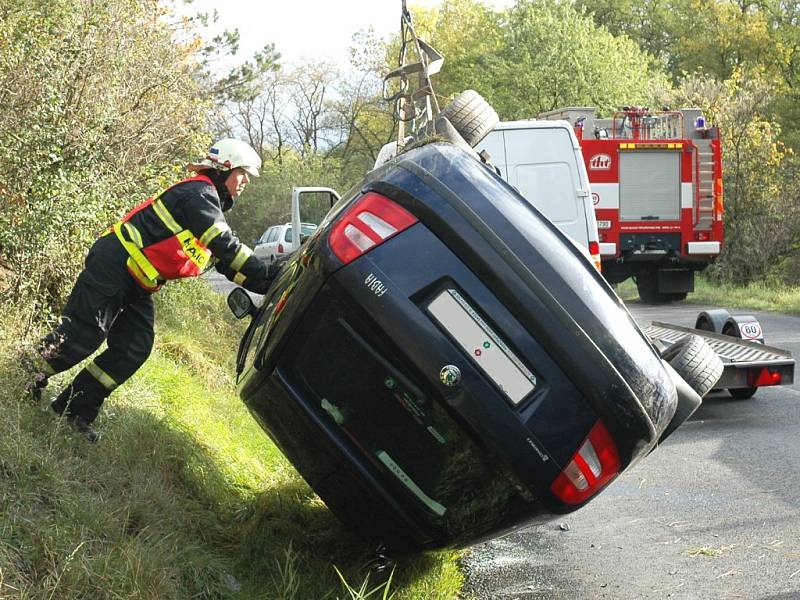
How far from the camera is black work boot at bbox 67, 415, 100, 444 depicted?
16.7ft

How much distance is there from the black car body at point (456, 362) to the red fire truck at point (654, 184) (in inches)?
577

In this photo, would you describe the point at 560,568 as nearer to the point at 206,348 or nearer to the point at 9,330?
the point at 9,330

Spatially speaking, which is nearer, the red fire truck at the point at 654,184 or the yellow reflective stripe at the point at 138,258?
the yellow reflective stripe at the point at 138,258

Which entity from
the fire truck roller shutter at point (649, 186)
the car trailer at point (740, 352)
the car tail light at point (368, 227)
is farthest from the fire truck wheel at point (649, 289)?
the car tail light at point (368, 227)

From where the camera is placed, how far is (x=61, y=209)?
612cm

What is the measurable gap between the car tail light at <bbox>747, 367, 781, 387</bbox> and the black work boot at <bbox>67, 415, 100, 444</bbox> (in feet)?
16.2

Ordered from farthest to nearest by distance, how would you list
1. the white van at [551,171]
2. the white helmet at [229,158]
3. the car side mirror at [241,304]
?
the white van at [551,171]
the white helmet at [229,158]
the car side mirror at [241,304]

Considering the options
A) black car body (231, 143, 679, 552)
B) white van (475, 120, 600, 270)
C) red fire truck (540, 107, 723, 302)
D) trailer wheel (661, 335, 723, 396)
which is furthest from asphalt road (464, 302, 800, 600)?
red fire truck (540, 107, 723, 302)

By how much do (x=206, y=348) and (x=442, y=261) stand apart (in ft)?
20.0

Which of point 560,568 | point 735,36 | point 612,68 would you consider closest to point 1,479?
point 560,568

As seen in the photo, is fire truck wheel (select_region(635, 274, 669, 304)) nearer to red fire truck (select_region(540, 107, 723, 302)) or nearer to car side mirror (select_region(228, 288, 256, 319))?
red fire truck (select_region(540, 107, 723, 302))

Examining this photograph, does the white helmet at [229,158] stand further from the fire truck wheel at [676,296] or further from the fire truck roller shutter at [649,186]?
the fire truck wheel at [676,296]

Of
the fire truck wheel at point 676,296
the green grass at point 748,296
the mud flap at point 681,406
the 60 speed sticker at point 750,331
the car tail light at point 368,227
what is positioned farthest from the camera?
the fire truck wheel at point 676,296

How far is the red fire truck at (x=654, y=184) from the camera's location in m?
18.1
